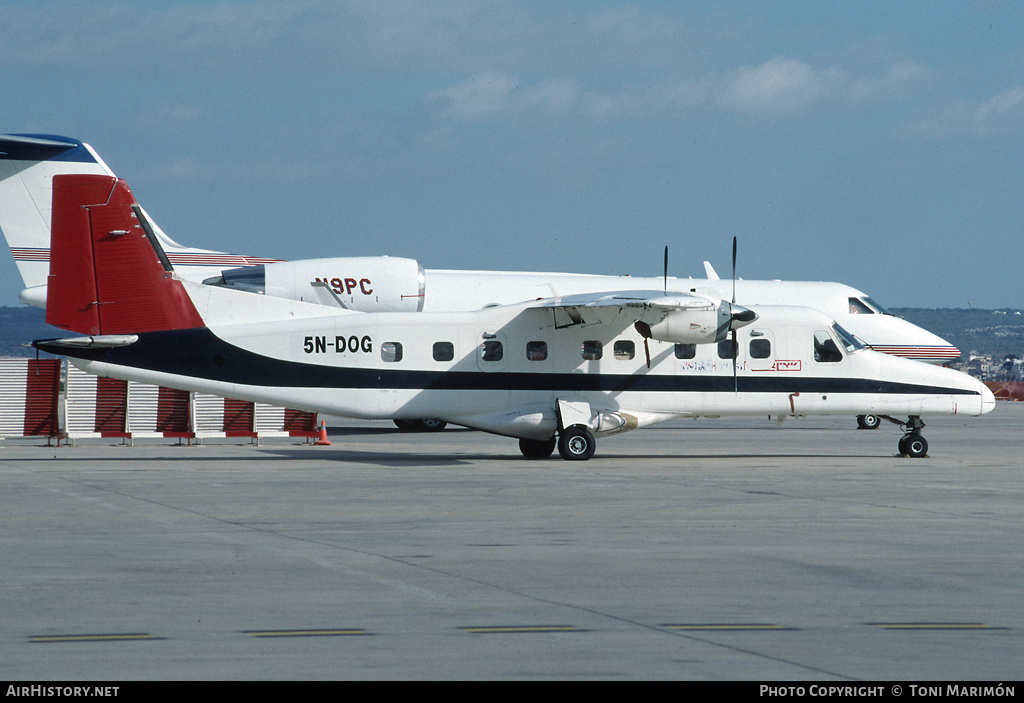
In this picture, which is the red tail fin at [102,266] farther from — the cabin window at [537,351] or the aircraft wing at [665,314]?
the aircraft wing at [665,314]

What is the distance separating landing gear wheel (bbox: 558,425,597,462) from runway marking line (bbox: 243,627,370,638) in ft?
45.3

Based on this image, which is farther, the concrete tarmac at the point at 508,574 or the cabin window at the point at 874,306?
the cabin window at the point at 874,306

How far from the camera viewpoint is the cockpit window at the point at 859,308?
32.2m

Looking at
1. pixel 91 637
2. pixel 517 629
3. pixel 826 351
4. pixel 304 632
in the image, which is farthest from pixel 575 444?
pixel 91 637

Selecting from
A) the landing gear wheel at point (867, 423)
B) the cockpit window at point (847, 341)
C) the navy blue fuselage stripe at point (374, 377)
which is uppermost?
the cockpit window at point (847, 341)

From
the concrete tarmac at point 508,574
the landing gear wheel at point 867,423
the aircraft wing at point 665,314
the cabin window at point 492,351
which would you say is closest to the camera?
the concrete tarmac at point 508,574

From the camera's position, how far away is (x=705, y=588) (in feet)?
27.9

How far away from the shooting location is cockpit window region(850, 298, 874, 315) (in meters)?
32.2

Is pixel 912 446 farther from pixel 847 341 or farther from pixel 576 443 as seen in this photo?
pixel 576 443

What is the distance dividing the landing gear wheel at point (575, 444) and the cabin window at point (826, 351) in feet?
16.4

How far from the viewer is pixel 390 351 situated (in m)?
20.6

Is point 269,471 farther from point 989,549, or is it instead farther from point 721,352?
point 989,549

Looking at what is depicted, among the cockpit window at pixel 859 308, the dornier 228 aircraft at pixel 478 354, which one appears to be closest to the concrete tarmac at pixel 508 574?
the dornier 228 aircraft at pixel 478 354

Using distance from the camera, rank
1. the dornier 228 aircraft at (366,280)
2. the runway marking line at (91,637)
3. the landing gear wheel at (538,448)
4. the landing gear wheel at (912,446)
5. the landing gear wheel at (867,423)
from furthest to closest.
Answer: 1. the landing gear wheel at (867,423)
2. the dornier 228 aircraft at (366,280)
3. the landing gear wheel at (912,446)
4. the landing gear wheel at (538,448)
5. the runway marking line at (91,637)
